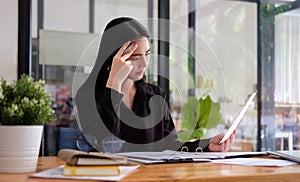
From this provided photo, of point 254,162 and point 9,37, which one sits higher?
point 9,37

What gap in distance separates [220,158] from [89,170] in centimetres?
58

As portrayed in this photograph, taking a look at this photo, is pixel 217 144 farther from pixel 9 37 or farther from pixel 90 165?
pixel 9 37

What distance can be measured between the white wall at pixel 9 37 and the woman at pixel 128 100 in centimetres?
124

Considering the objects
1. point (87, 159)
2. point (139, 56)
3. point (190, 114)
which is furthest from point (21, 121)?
point (190, 114)

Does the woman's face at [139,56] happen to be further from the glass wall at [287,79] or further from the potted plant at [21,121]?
the glass wall at [287,79]

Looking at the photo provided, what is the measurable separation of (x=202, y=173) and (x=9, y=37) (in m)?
2.28

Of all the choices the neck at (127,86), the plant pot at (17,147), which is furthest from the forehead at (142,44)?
the plant pot at (17,147)

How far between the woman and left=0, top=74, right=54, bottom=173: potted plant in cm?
51

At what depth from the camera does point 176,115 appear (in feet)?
12.8

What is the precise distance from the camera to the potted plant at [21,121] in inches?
45.1

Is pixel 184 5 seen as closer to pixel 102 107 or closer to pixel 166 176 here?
pixel 102 107

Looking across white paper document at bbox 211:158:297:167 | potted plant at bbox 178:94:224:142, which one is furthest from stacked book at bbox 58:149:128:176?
potted plant at bbox 178:94:224:142

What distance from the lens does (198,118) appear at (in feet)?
7.36

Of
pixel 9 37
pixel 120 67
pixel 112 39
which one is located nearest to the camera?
pixel 120 67
